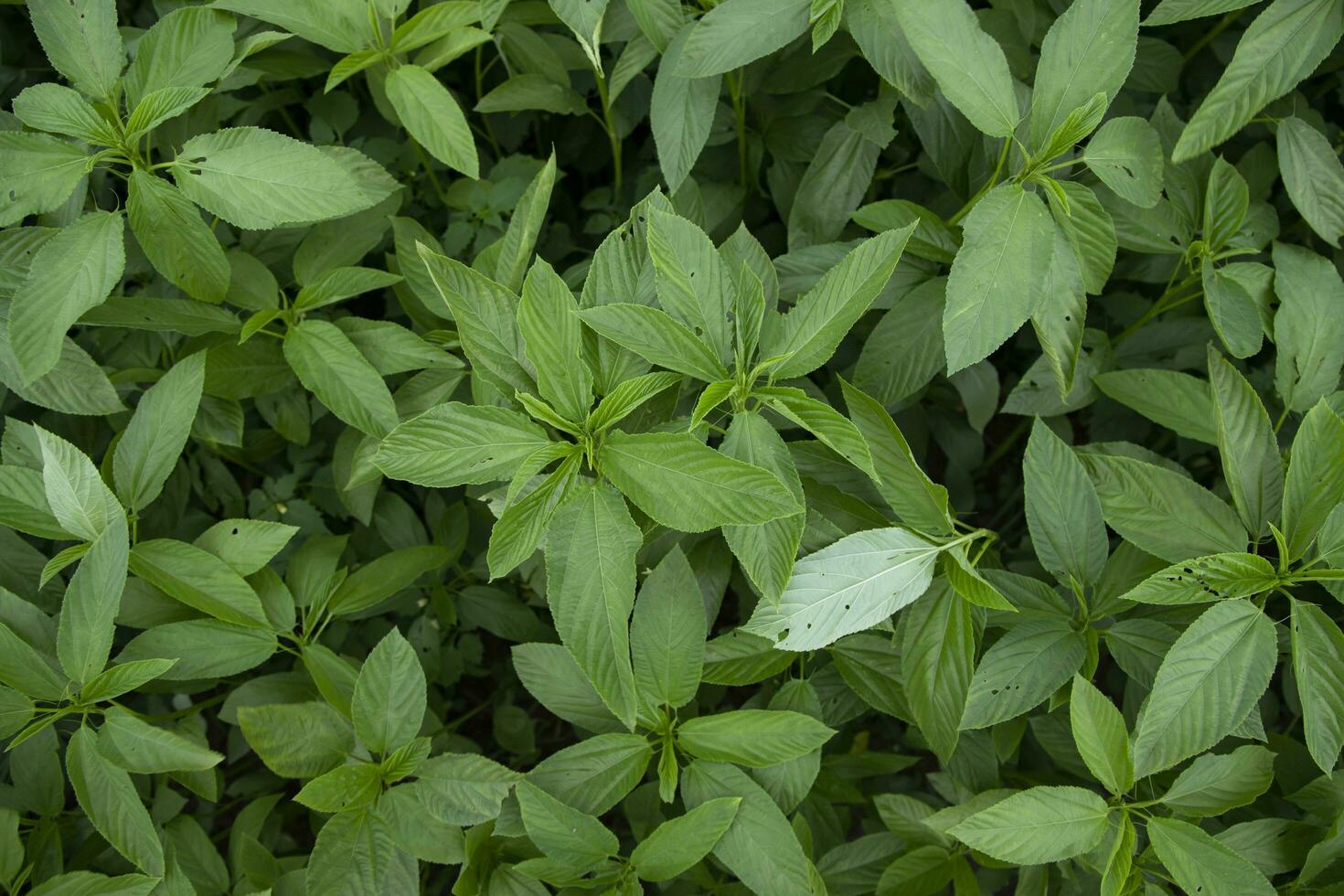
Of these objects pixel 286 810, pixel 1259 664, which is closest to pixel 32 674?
pixel 286 810

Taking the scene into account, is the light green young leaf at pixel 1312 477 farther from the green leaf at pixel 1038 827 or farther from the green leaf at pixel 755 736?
the green leaf at pixel 755 736

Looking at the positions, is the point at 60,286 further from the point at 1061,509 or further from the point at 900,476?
the point at 1061,509

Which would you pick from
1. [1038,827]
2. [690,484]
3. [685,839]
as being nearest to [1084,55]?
[690,484]

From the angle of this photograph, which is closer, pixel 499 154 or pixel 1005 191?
pixel 1005 191

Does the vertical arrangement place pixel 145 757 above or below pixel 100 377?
below

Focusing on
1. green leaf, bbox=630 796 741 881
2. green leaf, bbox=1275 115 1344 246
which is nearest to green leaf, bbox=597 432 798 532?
green leaf, bbox=630 796 741 881

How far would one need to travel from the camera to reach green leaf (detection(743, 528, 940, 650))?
1.29 m

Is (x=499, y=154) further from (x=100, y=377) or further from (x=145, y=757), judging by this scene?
(x=145, y=757)

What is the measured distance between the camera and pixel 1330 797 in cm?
154

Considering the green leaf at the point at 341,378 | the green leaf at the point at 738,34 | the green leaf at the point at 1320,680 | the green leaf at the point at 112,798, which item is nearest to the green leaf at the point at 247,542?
the green leaf at the point at 341,378

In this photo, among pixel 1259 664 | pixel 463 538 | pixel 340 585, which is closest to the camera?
pixel 1259 664

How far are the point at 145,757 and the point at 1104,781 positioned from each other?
5.14 feet

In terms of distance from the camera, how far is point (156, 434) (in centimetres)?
163

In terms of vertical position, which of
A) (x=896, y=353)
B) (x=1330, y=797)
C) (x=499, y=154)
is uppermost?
(x=499, y=154)
